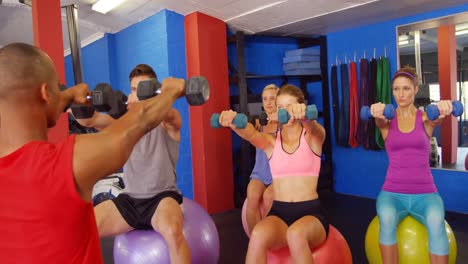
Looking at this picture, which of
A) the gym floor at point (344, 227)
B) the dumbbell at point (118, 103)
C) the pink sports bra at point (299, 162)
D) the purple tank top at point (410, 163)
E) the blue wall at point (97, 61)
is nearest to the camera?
the dumbbell at point (118, 103)

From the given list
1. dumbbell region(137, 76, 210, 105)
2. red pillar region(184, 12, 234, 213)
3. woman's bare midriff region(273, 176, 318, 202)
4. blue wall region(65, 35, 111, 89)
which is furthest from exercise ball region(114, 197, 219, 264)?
blue wall region(65, 35, 111, 89)

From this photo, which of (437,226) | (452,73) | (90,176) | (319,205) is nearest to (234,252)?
(319,205)

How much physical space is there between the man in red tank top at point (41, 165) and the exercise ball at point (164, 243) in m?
1.05

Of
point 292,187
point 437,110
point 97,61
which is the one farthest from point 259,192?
point 97,61

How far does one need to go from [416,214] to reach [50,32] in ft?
9.05

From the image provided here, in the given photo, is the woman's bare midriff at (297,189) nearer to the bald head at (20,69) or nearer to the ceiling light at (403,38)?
the bald head at (20,69)

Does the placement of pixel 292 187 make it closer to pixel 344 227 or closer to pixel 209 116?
pixel 344 227

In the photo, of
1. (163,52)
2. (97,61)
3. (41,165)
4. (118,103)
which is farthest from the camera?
(97,61)

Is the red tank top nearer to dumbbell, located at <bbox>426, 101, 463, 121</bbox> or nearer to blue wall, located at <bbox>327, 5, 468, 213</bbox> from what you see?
dumbbell, located at <bbox>426, 101, 463, 121</bbox>

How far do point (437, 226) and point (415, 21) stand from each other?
108 inches

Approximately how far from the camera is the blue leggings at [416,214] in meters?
2.06

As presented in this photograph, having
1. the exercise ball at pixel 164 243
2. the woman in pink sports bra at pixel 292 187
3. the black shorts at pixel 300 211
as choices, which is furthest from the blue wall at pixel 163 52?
the black shorts at pixel 300 211

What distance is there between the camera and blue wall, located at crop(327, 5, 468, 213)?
Result: 385 cm

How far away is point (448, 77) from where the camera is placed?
13.4ft
